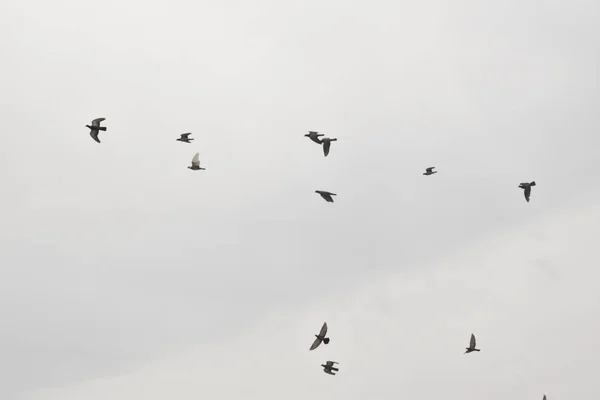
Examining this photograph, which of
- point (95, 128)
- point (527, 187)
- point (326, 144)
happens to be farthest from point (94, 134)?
point (527, 187)

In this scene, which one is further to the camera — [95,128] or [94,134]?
[94,134]

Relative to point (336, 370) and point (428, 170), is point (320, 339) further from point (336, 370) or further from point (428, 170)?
point (428, 170)

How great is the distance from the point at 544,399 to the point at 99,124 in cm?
6784

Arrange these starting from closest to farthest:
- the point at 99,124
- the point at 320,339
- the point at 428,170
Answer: the point at 99,124 < the point at 320,339 < the point at 428,170

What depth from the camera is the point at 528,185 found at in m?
133

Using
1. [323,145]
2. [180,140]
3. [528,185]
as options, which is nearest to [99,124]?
[180,140]

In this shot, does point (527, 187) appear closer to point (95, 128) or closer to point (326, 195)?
point (326, 195)

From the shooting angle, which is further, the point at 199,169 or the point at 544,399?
the point at 544,399

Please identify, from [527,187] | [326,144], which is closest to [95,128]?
[326,144]

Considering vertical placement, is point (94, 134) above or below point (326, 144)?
below

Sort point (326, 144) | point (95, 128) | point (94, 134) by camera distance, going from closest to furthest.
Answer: point (95, 128) < point (94, 134) < point (326, 144)

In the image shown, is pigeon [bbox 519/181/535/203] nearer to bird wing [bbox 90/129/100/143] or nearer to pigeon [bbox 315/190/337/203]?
pigeon [bbox 315/190/337/203]

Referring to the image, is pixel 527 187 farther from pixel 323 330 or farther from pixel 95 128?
pixel 95 128

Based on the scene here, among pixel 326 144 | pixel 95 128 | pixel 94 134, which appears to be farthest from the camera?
pixel 326 144
